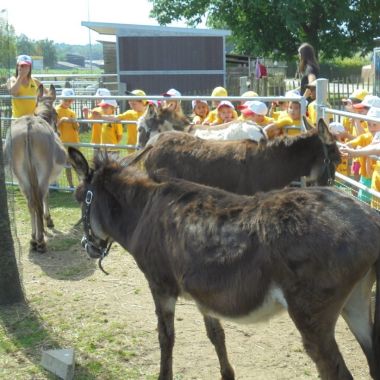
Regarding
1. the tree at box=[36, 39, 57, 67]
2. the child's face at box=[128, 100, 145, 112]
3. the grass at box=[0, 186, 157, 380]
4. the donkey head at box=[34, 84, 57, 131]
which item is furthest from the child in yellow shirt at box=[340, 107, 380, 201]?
the tree at box=[36, 39, 57, 67]

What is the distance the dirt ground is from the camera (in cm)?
447

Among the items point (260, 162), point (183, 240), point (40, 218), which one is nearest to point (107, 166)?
point (183, 240)

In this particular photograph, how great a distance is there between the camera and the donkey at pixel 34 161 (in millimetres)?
7391

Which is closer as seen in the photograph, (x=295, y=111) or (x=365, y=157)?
(x=365, y=157)

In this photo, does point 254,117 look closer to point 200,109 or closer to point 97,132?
point 200,109

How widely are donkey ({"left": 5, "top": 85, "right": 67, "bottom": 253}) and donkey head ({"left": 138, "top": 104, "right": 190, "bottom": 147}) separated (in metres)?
1.31

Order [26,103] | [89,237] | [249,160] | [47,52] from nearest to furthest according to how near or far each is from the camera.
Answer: [89,237] < [249,160] < [26,103] < [47,52]

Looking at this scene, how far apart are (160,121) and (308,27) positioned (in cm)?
1965

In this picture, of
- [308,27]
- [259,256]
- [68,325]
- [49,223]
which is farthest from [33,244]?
[308,27]

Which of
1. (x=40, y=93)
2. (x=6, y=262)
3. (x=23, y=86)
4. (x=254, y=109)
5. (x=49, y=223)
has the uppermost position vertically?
(x=23, y=86)

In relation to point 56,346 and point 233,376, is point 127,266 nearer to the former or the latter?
point 56,346

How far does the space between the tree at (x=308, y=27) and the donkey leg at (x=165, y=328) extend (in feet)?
75.9

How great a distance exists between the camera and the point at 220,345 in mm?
4262

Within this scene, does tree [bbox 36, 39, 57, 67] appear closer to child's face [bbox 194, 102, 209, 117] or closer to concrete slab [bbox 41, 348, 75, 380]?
child's face [bbox 194, 102, 209, 117]
